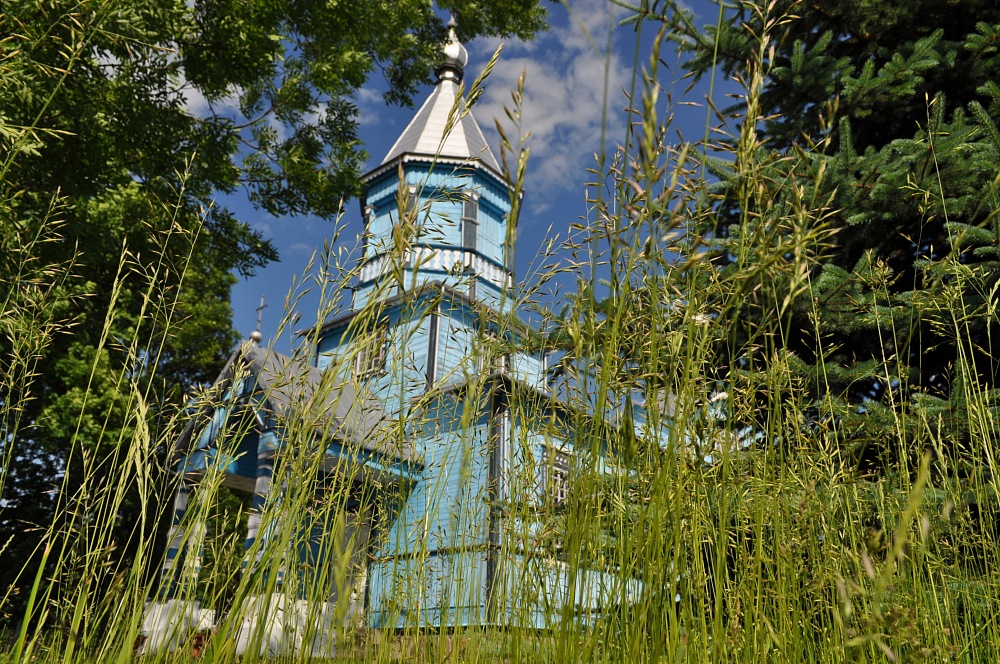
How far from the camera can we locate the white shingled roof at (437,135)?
16.7 metres

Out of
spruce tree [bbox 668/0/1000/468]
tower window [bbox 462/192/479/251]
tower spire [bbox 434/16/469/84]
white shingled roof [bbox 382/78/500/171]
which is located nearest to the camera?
spruce tree [bbox 668/0/1000/468]

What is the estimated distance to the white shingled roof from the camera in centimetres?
1668

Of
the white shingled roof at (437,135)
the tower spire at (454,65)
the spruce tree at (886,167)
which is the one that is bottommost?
the spruce tree at (886,167)

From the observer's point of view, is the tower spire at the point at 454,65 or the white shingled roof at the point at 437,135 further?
the tower spire at the point at 454,65


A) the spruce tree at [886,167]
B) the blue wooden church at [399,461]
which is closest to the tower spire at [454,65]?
the spruce tree at [886,167]

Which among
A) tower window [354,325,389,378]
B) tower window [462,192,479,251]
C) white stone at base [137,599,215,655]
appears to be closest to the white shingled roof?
tower window [462,192,479,251]

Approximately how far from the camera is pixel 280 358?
5.70 ft

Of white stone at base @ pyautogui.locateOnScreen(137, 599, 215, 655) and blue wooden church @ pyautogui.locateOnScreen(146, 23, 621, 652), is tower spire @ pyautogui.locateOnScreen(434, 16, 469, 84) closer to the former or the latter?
blue wooden church @ pyautogui.locateOnScreen(146, 23, 621, 652)

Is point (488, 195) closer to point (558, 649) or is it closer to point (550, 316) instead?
point (550, 316)

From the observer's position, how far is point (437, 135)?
1750cm

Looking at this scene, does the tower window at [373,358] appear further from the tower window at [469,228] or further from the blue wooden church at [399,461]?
the tower window at [469,228]

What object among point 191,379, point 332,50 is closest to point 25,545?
point 191,379

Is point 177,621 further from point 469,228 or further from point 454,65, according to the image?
point 454,65

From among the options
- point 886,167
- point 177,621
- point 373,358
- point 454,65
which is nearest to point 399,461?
point 373,358
